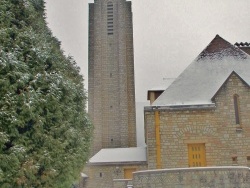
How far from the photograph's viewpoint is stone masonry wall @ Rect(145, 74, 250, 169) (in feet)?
58.0

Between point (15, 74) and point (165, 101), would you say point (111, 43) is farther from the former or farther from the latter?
point (15, 74)

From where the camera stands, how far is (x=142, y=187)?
1215 centimetres

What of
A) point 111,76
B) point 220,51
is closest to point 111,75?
point 111,76

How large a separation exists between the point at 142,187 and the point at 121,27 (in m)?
37.4

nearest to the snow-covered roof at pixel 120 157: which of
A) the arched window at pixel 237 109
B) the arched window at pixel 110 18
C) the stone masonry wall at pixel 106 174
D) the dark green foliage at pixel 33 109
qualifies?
the stone masonry wall at pixel 106 174

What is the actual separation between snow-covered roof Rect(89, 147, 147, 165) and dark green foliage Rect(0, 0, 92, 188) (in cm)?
1432

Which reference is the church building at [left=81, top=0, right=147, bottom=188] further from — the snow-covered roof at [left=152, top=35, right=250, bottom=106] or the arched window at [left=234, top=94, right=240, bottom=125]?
the arched window at [left=234, top=94, right=240, bottom=125]

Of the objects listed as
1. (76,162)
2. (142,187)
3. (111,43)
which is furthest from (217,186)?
(111,43)

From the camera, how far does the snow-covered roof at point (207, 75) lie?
18562 mm

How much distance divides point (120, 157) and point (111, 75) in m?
17.9

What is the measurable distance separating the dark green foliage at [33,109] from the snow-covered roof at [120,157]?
47.0 feet

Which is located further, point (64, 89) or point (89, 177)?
point (89, 177)

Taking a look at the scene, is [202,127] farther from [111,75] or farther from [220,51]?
[111,75]

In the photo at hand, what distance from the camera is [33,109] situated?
36.7ft
